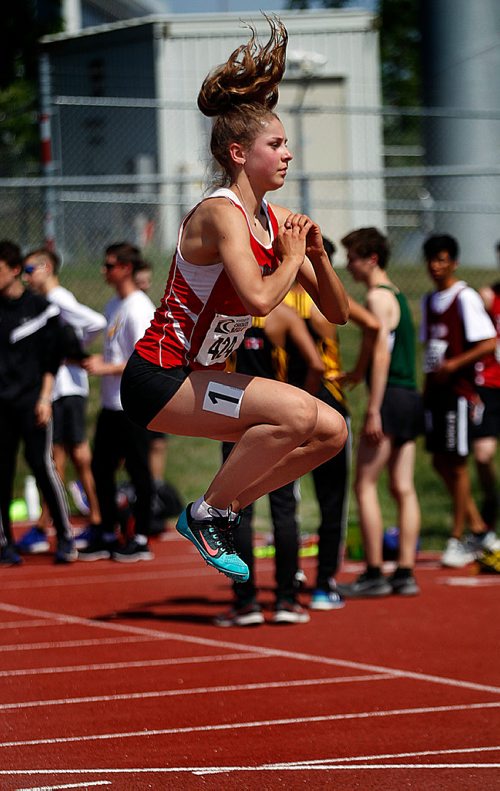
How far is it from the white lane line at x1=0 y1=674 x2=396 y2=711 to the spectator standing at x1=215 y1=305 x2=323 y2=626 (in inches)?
53.1

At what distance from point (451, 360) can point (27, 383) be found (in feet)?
10.8

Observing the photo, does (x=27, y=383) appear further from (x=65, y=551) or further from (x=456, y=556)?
(x=456, y=556)

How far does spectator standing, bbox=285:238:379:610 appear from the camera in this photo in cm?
809

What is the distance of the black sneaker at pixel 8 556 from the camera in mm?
10242

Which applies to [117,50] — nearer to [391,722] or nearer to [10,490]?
[10,490]

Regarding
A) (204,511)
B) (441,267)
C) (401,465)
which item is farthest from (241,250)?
(441,267)

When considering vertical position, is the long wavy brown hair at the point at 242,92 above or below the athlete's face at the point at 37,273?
above

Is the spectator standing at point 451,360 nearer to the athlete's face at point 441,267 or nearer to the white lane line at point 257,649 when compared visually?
the athlete's face at point 441,267

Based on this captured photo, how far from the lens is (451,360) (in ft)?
31.3

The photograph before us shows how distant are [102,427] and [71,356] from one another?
643mm

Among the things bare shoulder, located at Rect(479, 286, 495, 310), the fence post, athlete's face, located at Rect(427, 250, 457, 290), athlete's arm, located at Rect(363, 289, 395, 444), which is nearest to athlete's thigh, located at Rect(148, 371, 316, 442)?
athlete's arm, located at Rect(363, 289, 395, 444)

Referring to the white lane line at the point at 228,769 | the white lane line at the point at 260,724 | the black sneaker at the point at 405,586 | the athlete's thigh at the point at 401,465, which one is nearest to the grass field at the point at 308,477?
the black sneaker at the point at 405,586

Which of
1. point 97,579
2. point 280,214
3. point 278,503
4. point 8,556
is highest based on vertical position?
point 280,214

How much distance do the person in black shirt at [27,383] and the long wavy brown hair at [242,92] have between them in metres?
5.23
